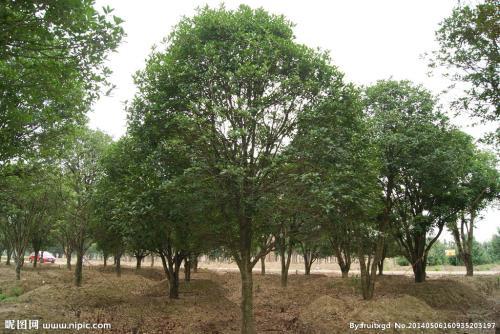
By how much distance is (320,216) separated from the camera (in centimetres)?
1408

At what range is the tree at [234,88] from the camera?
12.9m

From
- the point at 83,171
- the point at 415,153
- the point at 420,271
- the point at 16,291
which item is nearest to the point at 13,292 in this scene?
the point at 16,291

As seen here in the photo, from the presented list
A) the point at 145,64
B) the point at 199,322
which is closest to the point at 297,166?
the point at 145,64

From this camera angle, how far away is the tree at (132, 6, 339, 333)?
Answer: 12.9m

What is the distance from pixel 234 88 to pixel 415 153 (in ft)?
41.3

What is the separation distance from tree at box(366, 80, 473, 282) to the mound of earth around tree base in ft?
19.1

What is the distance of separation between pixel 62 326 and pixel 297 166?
10258 millimetres

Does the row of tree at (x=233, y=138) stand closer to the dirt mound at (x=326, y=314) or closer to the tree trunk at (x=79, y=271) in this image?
the dirt mound at (x=326, y=314)

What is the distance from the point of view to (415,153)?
20641 millimetres

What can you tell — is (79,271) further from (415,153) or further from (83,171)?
(415,153)

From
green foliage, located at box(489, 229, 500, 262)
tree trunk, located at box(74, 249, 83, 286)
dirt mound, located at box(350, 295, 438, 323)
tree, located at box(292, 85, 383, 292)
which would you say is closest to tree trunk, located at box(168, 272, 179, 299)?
tree trunk, located at box(74, 249, 83, 286)

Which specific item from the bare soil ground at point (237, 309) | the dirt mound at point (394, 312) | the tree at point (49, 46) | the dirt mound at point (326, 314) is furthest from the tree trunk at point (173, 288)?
the tree at point (49, 46)

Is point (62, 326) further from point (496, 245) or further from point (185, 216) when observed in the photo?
point (496, 245)

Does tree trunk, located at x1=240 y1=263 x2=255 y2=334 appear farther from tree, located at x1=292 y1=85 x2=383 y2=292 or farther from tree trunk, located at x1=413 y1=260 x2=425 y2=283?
tree trunk, located at x1=413 y1=260 x2=425 y2=283
